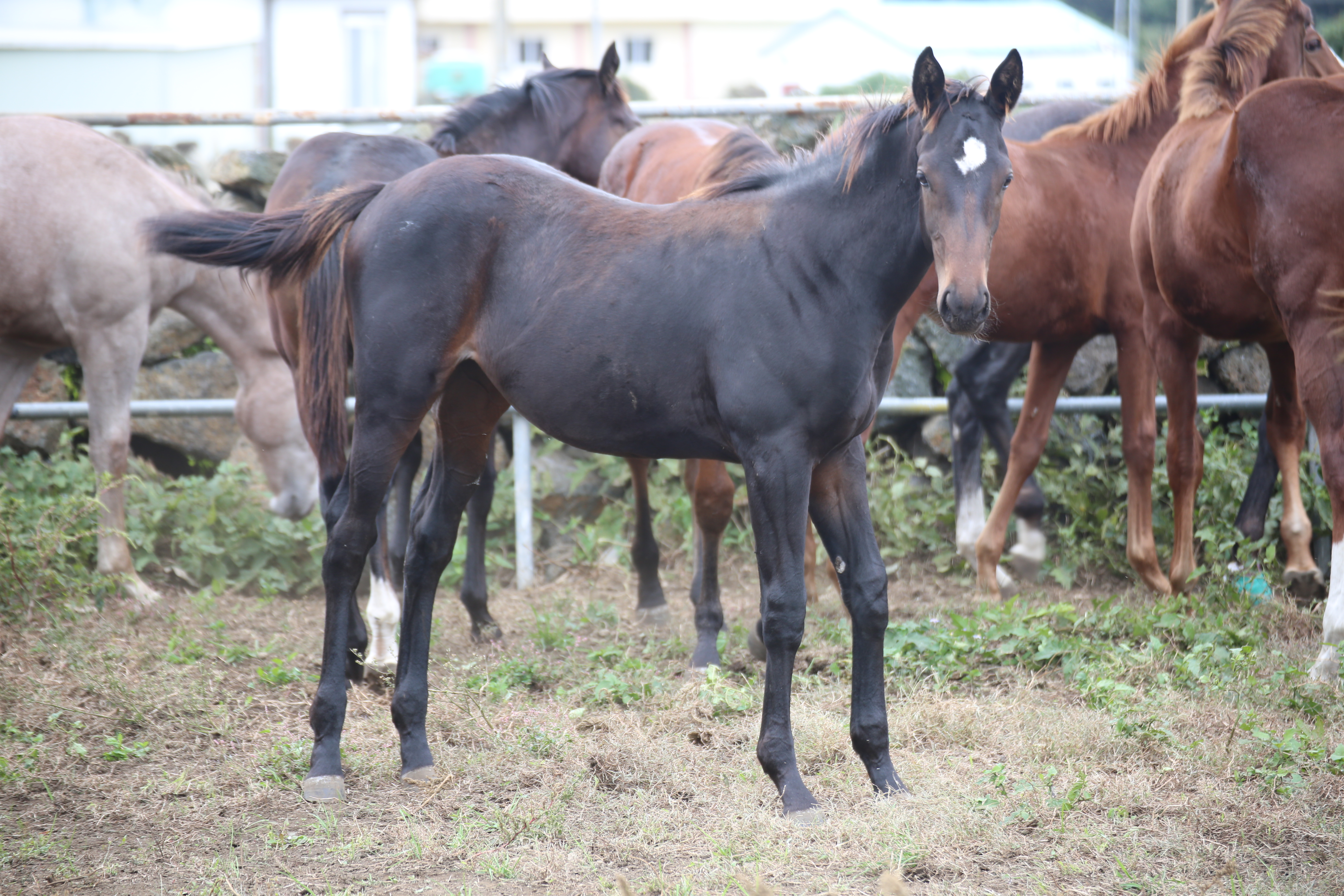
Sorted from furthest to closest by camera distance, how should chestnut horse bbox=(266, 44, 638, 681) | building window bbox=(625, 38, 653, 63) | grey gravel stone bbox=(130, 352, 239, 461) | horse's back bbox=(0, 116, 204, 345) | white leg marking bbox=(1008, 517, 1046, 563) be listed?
building window bbox=(625, 38, 653, 63)
grey gravel stone bbox=(130, 352, 239, 461)
white leg marking bbox=(1008, 517, 1046, 563)
horse's back bbox=(0, 116, 204, 345)
chestnut horse bbox=(266, 44, 638, 681)

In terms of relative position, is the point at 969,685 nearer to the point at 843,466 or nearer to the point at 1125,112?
the point at 843,466

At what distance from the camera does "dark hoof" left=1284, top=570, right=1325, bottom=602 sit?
4.84 metres

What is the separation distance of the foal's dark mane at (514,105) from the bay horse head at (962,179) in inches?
135

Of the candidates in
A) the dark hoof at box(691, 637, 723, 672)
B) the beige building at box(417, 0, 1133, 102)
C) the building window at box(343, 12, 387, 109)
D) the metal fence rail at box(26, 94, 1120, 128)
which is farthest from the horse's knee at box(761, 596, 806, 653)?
the beige building at box(417, 0, 1133, 102)

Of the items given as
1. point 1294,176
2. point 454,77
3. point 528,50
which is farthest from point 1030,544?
point 528,50

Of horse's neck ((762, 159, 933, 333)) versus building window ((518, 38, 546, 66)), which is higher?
building window ((518, 38, 546, 66))

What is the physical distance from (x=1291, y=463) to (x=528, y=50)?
32.9 m

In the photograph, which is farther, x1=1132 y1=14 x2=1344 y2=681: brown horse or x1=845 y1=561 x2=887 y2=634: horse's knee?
x1=1132 y1=14 x2=1344 y2=681: brown horse

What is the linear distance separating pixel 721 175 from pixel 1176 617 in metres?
2.47

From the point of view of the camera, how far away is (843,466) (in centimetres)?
319

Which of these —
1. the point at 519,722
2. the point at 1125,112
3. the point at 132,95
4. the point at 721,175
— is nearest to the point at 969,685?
the point at 519,722

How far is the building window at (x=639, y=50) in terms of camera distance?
32.8 meters

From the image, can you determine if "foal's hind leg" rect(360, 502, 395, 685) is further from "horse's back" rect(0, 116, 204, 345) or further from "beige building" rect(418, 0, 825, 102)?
"beige building" rect(418, 0, 825, 102)

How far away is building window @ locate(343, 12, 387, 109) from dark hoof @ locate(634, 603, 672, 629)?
15.5 m
